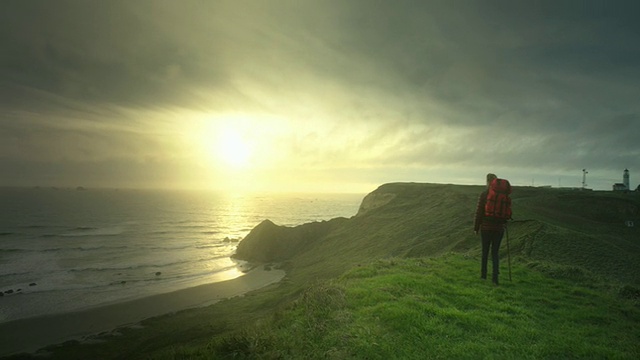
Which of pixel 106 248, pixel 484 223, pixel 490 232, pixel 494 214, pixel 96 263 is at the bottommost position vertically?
pixel 106 248

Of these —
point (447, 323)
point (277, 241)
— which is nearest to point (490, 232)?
point (447, 323)

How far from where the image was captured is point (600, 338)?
796 cm

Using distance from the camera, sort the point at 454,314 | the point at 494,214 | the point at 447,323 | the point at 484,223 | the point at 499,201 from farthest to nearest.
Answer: the point at 484,223
the point at 494,214
the point at 499,201
the point at 454,314
the point at 447,323

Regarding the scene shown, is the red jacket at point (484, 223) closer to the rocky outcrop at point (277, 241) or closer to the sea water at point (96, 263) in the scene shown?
the sea water at point (96, 263)

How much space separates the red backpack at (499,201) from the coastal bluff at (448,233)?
698 centimetres

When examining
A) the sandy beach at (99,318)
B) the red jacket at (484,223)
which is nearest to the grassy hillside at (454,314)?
the red jacket at (484,223)

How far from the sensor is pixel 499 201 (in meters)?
12.4

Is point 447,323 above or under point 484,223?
under

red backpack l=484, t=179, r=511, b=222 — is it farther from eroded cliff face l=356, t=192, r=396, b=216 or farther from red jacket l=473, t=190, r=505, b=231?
eroded cliff face l=356, t=192, r=396, b=216

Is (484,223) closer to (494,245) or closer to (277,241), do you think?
(494,245)

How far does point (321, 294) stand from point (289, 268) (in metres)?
42.5

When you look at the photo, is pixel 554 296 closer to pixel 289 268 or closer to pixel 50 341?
pixel 50 341

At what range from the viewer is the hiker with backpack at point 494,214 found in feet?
40.8

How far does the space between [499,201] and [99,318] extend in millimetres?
37051
